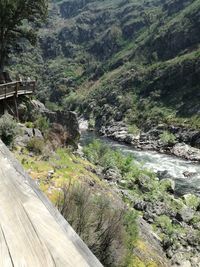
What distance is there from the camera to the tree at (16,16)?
93.4ft

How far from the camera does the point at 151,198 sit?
24812 mm

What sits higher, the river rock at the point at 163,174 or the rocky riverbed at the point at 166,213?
the rocky riverbed at the point at 166,213

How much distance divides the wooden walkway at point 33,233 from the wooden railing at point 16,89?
2240 centimetres

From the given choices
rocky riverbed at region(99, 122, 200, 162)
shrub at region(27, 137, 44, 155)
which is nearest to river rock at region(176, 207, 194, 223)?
shrub at region(27, 137, 44, 155)

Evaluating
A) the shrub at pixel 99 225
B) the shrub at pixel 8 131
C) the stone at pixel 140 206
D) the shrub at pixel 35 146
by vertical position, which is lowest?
the stone at pixel 140 206

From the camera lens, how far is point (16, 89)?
26500 millimetres

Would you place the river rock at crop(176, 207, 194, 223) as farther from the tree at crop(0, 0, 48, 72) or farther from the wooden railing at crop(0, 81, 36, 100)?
the tree at crop(0, 0, 48, 72)

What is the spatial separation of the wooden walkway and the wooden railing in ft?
73.5

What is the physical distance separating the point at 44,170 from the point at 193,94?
215 ft

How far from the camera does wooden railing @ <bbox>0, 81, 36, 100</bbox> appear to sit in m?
24.6

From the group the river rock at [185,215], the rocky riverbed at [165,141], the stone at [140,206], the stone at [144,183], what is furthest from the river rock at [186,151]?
the stone at [140,206]

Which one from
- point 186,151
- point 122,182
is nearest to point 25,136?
point 122,182

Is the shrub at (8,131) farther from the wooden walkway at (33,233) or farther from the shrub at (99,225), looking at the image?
the wooden walkway at (33,233)

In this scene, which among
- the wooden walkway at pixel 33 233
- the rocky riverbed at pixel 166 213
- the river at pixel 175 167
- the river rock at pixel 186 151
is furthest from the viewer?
the river rock at pixel 186 151
